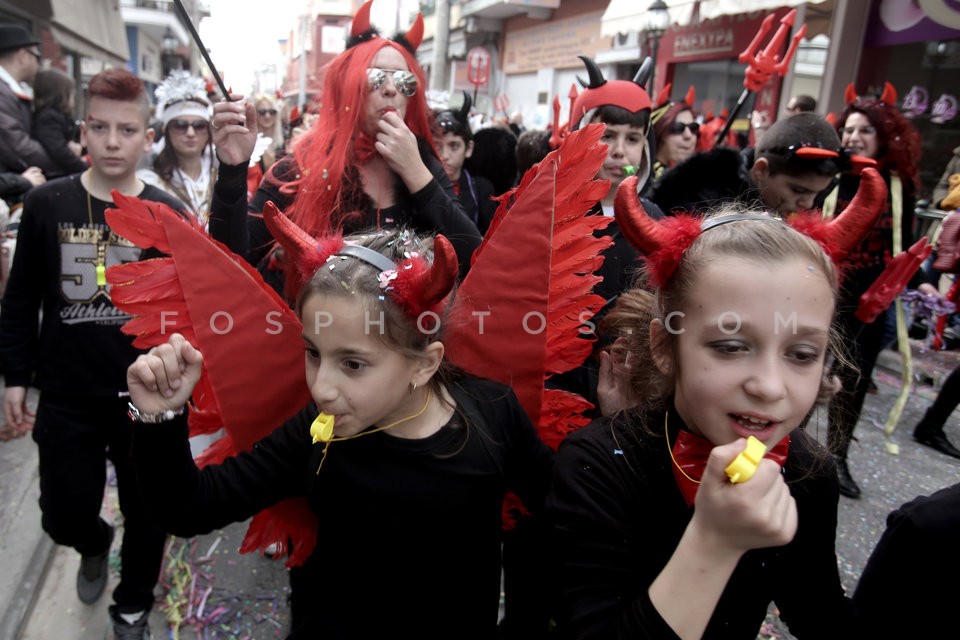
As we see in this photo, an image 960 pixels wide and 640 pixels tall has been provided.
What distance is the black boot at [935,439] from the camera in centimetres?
361

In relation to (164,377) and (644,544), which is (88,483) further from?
(644,544)

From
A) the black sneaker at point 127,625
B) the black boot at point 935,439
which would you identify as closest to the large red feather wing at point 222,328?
the black sneaker at point 127,625

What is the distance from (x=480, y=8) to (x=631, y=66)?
6922 mm

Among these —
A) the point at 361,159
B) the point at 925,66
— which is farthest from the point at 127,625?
the point at 925,66

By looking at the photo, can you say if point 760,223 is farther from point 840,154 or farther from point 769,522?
point 840,154

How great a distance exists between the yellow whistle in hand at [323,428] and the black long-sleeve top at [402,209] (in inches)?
29.0

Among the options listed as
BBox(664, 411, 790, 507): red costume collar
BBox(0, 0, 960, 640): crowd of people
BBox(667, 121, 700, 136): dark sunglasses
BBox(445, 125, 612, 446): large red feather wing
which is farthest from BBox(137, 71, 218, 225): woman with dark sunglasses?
BBox(667, 121, 700, 136): dark sunglasses

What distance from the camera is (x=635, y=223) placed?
1.15 m

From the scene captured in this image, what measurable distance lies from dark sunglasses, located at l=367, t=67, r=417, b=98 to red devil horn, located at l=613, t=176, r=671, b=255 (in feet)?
3.59

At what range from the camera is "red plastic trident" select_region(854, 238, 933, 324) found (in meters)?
2.74

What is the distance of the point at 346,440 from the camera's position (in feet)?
4.53

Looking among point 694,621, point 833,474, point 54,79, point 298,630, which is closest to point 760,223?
point 833,474

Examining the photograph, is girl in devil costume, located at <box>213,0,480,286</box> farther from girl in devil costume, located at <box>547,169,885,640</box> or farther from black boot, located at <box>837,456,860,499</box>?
black boot, located at <box>837,456,860,499</box>

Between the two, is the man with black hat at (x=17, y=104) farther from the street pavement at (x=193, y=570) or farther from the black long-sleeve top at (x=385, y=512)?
the black long-sleeve top at (x=385, y=512)
